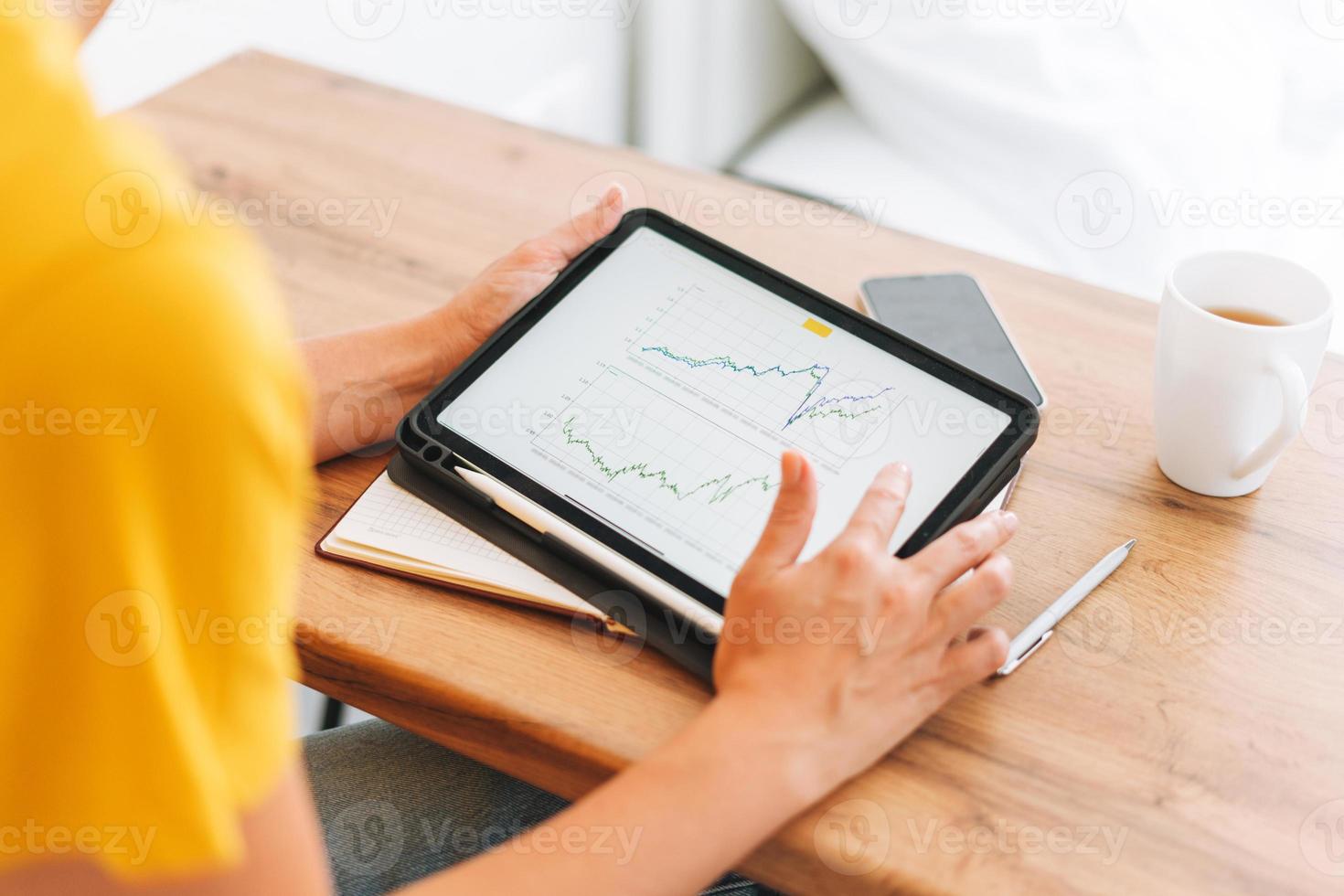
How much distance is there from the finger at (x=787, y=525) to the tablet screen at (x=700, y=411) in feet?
0.12

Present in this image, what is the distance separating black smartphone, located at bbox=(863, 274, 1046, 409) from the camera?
2.53 ft

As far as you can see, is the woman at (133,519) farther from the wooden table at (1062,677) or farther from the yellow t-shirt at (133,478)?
the wooden table at (1062,677)

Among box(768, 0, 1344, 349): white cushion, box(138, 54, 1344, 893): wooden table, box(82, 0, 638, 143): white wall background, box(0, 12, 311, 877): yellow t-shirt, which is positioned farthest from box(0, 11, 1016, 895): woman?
box(768, 0, 1344, 349): white cushion

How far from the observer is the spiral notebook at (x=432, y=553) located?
62cm

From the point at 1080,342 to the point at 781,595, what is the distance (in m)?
0.40

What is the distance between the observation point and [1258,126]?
1404mm

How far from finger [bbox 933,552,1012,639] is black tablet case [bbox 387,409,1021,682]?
0.15 feet

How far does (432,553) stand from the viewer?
0.64 m

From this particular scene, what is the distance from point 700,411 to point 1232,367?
31cm

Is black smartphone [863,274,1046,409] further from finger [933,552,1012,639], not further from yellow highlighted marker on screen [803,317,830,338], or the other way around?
finger [933,552,1012,639]

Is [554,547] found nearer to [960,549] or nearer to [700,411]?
[700,411]

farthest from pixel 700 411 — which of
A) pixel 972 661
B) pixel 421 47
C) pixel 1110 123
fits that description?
pixel 421 47

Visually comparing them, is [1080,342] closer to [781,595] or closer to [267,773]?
[781,595]

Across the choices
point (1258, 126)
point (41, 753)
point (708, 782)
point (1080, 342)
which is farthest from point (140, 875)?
point (1258, 126)
